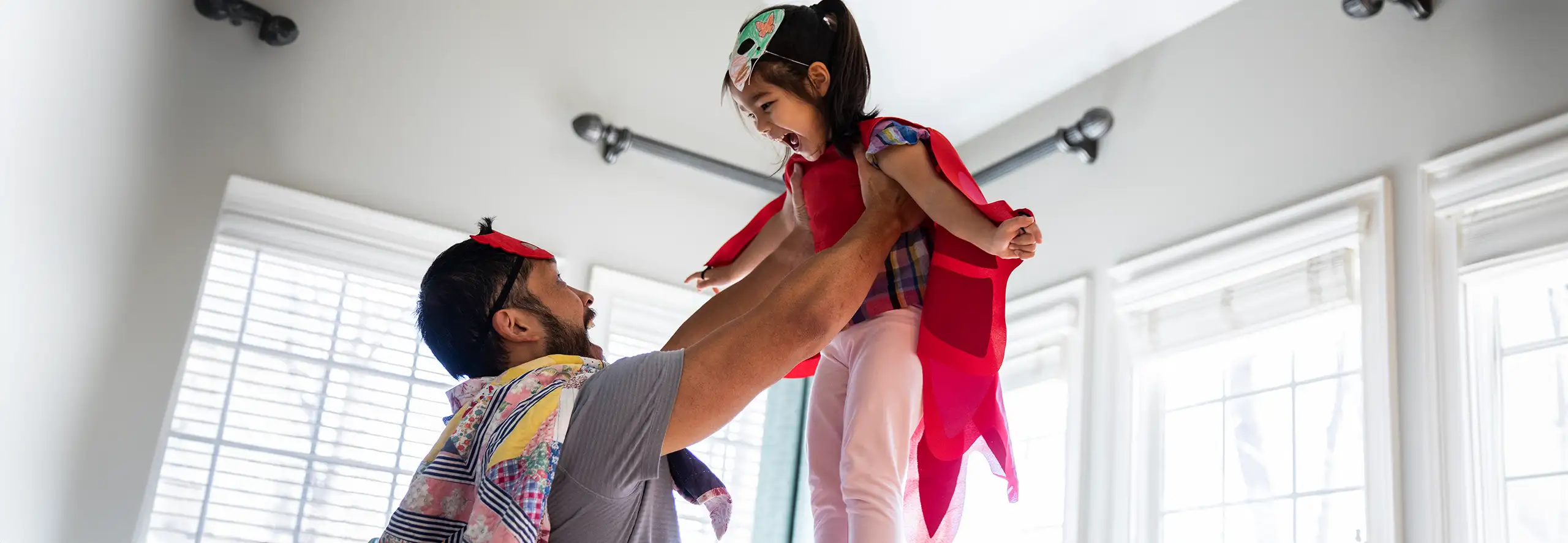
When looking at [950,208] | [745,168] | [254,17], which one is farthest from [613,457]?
[745,168]

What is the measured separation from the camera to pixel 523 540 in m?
1.24

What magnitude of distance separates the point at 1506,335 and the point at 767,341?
78.6 inches

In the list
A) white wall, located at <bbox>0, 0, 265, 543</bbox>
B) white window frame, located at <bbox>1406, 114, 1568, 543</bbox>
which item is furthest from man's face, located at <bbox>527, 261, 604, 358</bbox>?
white window frame, located at <bbox>1406, 114, 1568, 543</bbox>

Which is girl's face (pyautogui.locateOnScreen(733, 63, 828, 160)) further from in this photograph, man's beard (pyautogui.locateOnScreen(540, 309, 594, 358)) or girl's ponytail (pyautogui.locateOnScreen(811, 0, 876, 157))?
man's beard (pyautogui.locateOnScreen(540, 309, 594, 358))

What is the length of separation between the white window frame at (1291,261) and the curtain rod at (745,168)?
0.41m

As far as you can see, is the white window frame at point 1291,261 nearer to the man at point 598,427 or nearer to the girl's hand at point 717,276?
the girl's hand at point 717,276

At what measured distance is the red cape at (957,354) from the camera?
192 cm

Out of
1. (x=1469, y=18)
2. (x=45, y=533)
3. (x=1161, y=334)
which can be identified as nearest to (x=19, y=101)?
(x=45, y=533)

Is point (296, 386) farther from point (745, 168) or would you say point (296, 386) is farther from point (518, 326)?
point (518, 326)

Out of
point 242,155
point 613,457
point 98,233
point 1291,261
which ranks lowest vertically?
point 613,457

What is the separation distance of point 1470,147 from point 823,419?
5.51ft

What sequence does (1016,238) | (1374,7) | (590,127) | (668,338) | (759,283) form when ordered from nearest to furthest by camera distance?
(1016,238) → (759,283) → (1374,7) → (590,127) → (668,338)

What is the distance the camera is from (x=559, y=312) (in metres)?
1.68

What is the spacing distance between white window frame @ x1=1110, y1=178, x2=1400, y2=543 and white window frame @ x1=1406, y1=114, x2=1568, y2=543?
8 centimetres
